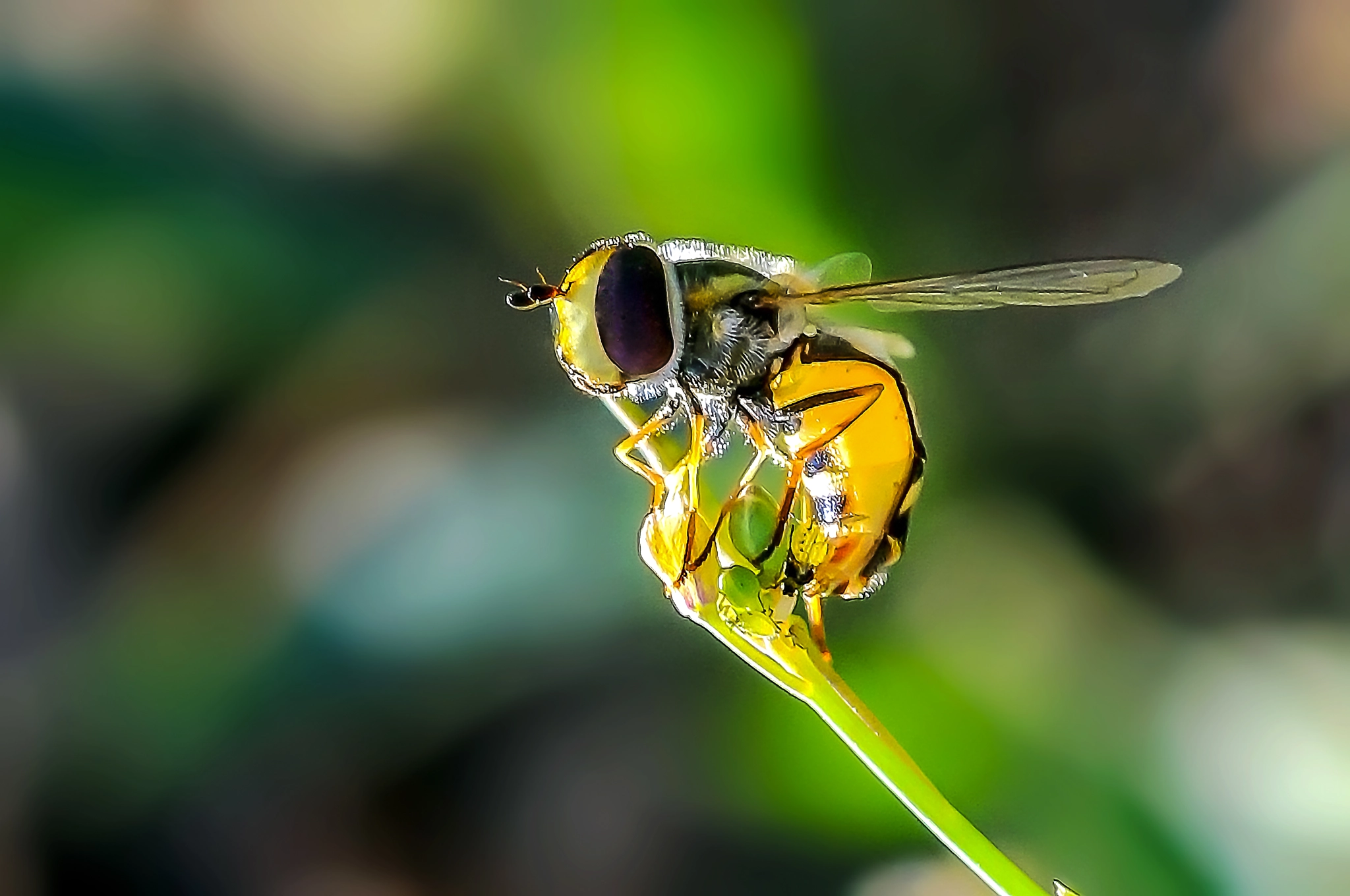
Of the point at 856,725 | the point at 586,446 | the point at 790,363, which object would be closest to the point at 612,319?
the point at 790,363

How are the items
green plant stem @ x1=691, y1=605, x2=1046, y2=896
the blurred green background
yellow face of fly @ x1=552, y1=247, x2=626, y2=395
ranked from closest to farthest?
green plant stem @ x1=691, y1=605, x2=1046, y2=896, yellow face of fly @ x1=552, y1=247, x2=626, y2=395, the blurred green background

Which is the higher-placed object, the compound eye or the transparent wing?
the compound eye

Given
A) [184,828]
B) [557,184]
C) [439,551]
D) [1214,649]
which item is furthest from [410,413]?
[1214,649]

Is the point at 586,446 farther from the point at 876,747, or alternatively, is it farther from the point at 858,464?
the point at 876,747

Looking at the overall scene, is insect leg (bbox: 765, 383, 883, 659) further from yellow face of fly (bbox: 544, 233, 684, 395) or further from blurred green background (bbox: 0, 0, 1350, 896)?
blurred green background (bbox: 0, 0, 1350, 896)

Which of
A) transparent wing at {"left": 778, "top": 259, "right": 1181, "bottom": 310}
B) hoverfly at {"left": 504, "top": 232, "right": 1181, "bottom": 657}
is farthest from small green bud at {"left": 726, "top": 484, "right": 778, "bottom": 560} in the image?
transparent wing at {"left": 778, "top": 259, "right": 1181, "bottom": 310}

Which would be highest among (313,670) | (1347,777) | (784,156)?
(784,156)

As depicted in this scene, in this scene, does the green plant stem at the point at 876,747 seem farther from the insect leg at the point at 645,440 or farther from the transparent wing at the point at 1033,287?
the transparent wing at the point at 1033,287

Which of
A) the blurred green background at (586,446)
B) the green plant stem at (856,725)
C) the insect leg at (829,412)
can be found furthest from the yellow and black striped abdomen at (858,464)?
the blurred green background at (586,446)

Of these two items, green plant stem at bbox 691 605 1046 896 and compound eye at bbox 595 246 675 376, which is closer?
green plant stem at bbox 691 605 1046 896

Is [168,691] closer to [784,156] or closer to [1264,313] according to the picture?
[784,156]
